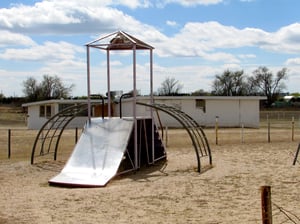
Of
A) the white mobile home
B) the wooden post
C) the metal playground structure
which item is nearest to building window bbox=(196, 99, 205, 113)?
the white mobile home

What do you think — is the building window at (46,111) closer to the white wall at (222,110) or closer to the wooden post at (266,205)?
the white wall at (222,110)

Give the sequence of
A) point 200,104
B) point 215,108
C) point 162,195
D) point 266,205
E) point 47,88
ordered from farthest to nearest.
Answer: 1. point 47,88
2. point 200,104
3. point 215,108
4. point 162,195
5. point 266,205

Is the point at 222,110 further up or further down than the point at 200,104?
further down

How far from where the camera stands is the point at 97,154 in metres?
13.1

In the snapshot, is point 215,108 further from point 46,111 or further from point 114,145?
point 114,145

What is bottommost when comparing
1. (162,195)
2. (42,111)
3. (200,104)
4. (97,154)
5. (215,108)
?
(162,195)

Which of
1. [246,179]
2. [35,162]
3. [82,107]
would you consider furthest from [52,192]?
[82,107]

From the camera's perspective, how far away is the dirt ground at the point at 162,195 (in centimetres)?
814

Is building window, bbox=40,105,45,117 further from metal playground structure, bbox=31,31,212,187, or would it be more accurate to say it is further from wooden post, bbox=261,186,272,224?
wooden post, bbox=261,186,272,224

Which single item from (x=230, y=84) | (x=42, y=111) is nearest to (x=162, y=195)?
(x=42, y=111)

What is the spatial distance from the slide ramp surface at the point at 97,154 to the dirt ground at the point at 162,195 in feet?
1.11

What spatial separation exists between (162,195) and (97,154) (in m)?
3.46

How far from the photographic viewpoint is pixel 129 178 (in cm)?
1258

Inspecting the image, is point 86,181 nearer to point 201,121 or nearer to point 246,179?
point 246,179
